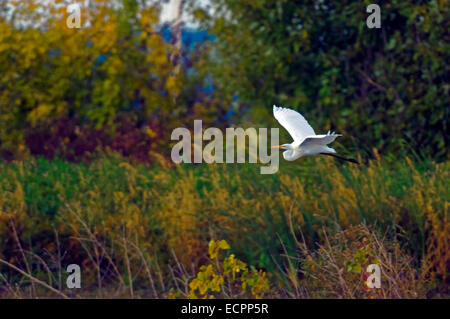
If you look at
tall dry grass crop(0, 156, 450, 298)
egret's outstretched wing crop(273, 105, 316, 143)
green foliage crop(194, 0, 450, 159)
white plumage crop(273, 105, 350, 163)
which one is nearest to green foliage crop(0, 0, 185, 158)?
green foliage crop(194, 0, 450, 159)

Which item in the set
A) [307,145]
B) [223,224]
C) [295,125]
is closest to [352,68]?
[223,224]

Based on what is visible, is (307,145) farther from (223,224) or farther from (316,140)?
(223,224)

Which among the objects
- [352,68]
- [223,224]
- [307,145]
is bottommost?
[223,224]

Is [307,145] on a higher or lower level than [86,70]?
lower

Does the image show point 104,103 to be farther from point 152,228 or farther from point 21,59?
point 152,228

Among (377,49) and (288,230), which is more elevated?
(377,49)

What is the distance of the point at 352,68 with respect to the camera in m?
8.22

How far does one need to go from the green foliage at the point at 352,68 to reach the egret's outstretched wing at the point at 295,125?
4.51 meters

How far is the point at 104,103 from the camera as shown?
10.5 metres

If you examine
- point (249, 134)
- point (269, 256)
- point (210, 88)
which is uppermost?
point (210, 88)

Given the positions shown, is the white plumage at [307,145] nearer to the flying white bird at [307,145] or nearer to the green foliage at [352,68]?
the flying white bird at [307,145]

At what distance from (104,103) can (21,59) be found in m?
1.45

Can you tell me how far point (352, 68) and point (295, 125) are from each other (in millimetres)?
5644

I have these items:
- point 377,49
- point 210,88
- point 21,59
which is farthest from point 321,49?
point 21,59
